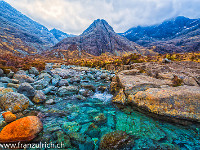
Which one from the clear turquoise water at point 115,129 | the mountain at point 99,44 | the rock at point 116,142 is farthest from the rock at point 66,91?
the mountain at point 99,44

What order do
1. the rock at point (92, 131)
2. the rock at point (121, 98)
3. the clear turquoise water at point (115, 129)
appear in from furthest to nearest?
the rock at point (121, 98) → the rock at point (92, 131) → the clear turquoise water at point (115, 129)

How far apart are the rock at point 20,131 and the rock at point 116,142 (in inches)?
129

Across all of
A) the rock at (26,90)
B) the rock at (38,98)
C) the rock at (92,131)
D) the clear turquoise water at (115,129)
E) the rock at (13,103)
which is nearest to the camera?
the clear turquoise water at (115,129)

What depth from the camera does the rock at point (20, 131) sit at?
4182 mm

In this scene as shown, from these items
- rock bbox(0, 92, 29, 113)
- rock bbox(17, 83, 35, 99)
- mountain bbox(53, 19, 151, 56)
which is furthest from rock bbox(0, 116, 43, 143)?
mountain bbox(53, 19, 151, 56)

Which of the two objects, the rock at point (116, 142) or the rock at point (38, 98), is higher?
the rock at point (38, 98)

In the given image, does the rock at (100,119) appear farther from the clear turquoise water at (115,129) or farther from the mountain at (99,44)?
the mountain at (99,44)

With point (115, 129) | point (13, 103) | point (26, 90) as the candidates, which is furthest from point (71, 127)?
point (26, 90)

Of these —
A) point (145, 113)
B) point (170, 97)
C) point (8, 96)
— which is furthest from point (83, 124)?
point (170, 97)

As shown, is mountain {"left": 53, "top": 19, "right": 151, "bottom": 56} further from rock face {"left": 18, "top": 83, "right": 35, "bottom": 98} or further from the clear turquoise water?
the clear turquoise water

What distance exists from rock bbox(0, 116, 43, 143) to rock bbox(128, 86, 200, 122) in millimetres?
6715

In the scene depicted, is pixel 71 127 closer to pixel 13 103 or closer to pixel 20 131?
pixel 20 131

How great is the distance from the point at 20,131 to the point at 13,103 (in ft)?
10.1

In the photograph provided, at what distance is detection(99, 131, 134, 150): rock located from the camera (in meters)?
4.26
